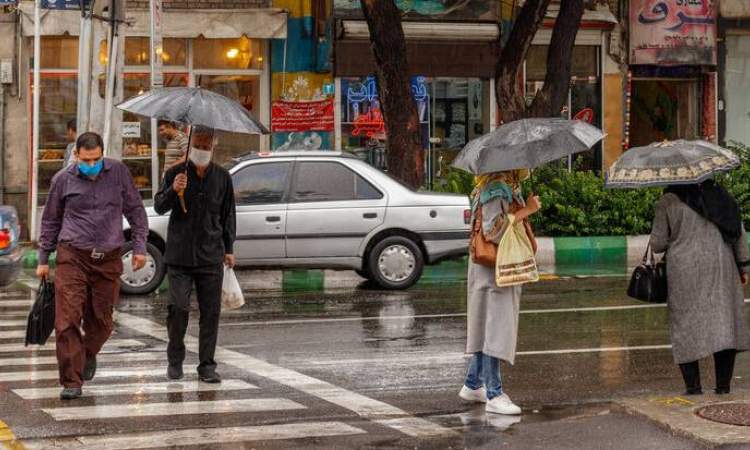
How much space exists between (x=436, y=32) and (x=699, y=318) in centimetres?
1557

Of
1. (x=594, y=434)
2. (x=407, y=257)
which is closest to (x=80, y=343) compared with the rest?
(x=594, y=434)

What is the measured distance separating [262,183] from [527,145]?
7.67 metres

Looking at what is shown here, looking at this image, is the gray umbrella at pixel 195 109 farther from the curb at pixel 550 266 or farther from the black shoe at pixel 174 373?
the curb at pixel 550 266

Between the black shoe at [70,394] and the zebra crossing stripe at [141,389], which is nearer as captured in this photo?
the black shoe at [70,394]

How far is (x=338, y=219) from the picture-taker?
16156 mm

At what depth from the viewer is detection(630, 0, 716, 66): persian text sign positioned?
2580 cm

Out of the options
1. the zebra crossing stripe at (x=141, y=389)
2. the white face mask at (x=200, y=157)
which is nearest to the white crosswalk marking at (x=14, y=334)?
the zebra crossing stripe at (x=141, y=389)

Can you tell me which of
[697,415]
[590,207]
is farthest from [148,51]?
[697,415]

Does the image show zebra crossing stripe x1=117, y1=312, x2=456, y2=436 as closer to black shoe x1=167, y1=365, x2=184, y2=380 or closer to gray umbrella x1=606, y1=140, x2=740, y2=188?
black shoe x1=167, y1=365, x2=184, y2=380

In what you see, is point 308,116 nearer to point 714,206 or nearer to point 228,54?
point 228,54

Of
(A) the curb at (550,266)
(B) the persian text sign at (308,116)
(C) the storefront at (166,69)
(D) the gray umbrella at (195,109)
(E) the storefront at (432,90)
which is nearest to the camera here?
(D) the gray umbrella at (195,109)

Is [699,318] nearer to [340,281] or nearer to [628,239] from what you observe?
[340,281]

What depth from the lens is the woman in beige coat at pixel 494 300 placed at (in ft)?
29.1

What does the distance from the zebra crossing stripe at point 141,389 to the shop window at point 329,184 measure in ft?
20.3
